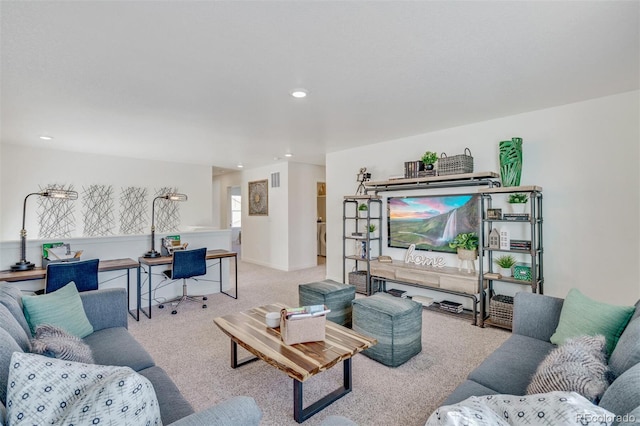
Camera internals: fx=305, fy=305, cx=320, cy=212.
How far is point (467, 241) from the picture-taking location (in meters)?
3.62

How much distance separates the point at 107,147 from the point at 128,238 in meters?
1.80

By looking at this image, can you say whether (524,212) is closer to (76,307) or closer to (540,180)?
(540,180)

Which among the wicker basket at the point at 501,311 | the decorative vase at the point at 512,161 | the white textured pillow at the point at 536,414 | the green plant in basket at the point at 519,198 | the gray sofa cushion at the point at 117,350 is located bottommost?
the wicker basket at the point at 501,311

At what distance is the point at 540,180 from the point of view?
327 centimetres

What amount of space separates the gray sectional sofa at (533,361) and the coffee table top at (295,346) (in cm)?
68

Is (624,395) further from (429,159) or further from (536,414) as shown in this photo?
(429,159)

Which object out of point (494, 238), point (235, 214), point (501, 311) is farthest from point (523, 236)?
point (235, 214)

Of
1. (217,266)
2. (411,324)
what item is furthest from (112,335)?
(217,266)

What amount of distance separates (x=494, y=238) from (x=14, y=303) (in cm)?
407

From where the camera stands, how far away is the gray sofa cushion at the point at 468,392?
143 centimetres

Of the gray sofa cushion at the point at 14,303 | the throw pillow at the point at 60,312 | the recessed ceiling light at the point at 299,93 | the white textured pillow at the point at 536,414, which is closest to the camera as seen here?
the white textured pillow at the point at 536,414

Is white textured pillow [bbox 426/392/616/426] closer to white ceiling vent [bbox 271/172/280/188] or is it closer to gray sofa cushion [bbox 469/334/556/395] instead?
gray sofa cushion [bbox 469/334/556/395]

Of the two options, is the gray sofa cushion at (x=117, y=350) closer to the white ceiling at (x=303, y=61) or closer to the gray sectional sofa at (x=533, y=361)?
the gray sectional sofa at (x=533, y=361)

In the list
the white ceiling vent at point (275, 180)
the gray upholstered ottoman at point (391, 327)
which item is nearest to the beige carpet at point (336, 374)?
the gray upholstered ottoman at point (391, 327)
